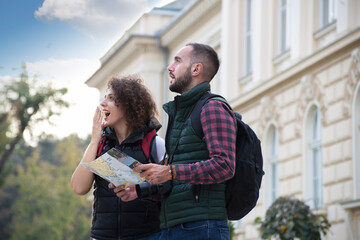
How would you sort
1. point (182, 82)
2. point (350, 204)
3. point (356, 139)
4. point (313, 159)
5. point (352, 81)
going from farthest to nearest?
point (313, 159) < point (352, 81) < point (356, 139) < point (350, 204) < point (182, 82)

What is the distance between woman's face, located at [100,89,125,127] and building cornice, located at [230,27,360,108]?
30.3ft

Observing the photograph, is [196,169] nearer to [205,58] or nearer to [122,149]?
[205,58]

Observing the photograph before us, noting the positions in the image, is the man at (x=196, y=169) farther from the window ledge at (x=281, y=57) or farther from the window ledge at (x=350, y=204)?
the window ledge at (x=281, y=57)

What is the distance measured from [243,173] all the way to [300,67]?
12520 millimetres

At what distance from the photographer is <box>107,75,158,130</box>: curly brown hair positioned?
5344 millimetres

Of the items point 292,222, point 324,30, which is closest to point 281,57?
point 324,30

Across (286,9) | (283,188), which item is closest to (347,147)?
(283,188)

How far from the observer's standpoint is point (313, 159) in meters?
16.3

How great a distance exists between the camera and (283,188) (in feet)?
57.2

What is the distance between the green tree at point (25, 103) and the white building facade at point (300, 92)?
71.5ft

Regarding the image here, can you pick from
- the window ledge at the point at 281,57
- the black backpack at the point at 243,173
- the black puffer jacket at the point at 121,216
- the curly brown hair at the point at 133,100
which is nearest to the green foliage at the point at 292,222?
the window ledge at the point at 281,57

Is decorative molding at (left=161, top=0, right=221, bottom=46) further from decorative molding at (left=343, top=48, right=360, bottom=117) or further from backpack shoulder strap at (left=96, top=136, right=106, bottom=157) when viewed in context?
backpack shoulder strap at (left=96, top=136, right=106, bottom=157)

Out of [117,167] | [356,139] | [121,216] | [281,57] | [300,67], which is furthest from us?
[281,57]

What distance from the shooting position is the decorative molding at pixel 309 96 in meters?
15.7
